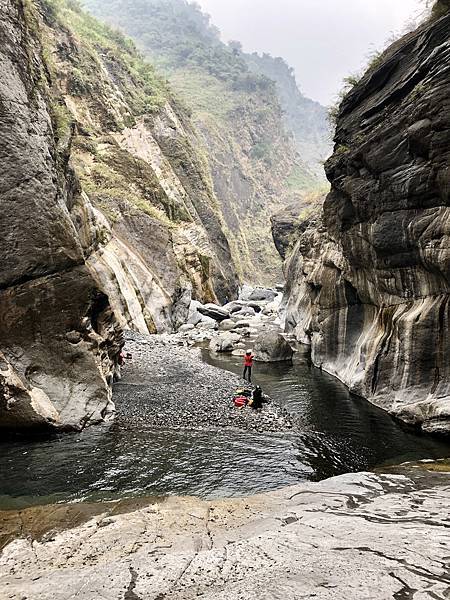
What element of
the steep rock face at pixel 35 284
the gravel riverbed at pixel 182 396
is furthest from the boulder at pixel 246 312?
the steep rock face at pixel 35 284

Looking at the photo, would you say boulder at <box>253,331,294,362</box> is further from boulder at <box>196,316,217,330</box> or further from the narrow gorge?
boulder at <box>196,316,217,330</box>

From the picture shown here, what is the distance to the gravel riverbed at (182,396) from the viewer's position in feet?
44.7

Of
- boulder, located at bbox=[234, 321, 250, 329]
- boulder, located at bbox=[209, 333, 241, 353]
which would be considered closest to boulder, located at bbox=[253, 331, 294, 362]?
boulder, located at bbox=[209, 333, 241, 353]

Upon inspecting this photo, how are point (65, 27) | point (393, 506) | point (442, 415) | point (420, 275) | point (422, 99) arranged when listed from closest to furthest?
point (393, 506) → point (442, 415) → point (422, 99) → point (420, 275) → point (65, 27)

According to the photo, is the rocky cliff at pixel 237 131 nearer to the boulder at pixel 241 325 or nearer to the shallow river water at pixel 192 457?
the boulder at pixel 241 325

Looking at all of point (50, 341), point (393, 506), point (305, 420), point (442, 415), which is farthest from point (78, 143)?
point (393, 506)

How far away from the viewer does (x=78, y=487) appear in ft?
29.3

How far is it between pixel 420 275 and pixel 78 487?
12.8 metres

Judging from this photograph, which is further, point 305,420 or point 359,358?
point 359,358

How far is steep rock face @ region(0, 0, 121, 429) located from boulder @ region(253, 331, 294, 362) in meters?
12.0

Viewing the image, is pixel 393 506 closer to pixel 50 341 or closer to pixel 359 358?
pixel 50 341

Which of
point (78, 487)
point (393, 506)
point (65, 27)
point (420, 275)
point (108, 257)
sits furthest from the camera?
point (65, 27)

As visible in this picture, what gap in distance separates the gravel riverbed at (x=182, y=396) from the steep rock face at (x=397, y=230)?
4485 mm

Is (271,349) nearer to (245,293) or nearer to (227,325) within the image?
(227,325)
